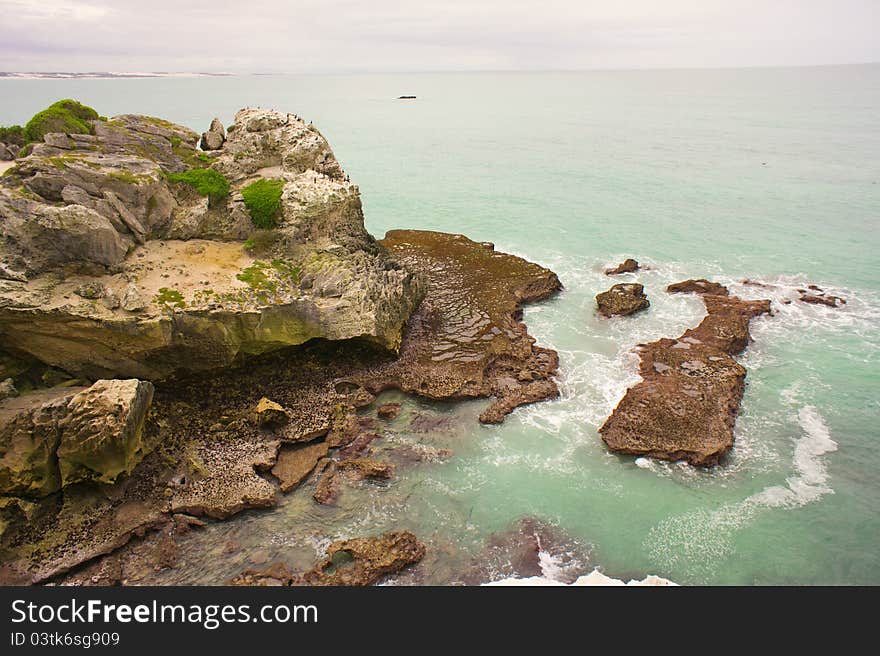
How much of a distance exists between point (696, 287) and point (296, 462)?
75.4ft

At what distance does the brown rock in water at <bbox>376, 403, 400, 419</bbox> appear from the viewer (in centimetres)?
1911

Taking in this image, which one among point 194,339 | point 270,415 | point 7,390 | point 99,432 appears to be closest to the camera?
point 99,432

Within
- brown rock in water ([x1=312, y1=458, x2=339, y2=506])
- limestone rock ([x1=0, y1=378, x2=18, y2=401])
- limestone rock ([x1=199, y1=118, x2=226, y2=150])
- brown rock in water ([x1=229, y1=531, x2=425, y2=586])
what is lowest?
brown rock in water ([x1=229, y1=531, x2=425, y2=586])

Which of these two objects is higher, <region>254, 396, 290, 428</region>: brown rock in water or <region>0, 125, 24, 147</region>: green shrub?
<region>0, 125, 24, 147</region>: green shrub

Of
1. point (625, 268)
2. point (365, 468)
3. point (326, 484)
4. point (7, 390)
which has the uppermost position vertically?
point (7, 390)

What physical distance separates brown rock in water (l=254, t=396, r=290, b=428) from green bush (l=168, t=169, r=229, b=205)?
9.51m

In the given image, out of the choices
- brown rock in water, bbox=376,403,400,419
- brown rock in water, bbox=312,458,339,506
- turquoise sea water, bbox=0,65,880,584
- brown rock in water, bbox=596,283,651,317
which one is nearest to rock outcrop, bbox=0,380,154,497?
turquoise sea water, bbox=0,65,880,584

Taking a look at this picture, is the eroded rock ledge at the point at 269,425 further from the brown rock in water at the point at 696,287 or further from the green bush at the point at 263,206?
the brown rock in water at the point at 696,287

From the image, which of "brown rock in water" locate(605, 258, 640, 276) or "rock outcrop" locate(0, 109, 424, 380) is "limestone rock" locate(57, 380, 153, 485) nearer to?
"rock outcrop" locate(0, 109, 424, 380)

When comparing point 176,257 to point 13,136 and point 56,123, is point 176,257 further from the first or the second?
point 13,136

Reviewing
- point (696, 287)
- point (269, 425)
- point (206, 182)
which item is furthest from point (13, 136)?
point (696, 287)

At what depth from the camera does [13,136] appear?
24188 millimetres
